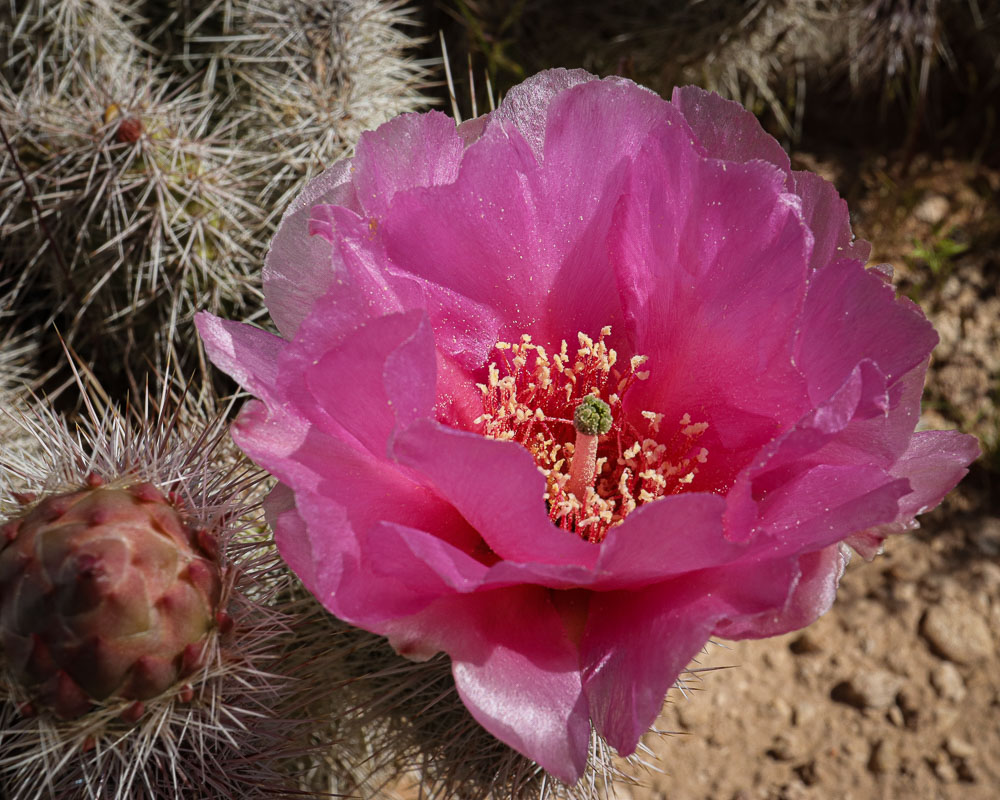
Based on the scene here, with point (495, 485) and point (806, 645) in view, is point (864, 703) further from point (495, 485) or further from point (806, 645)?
point (495, 485)

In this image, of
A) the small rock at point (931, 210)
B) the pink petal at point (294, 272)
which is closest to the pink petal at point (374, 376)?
the pink petal at point (294, 272)

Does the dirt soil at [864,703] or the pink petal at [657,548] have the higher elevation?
the pink petal at [657,548]

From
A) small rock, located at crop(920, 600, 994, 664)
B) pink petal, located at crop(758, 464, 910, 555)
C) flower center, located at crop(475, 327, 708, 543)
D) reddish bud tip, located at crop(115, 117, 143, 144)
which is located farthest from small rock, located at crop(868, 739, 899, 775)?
reddish bud tip, located at crop(115, 117, 143, 144)

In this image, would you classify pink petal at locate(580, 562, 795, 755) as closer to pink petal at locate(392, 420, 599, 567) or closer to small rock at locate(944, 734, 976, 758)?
pink petal at locate(392, 420, 599, 567)

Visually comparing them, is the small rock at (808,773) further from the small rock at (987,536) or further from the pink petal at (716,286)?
the pink petal at (716,286)

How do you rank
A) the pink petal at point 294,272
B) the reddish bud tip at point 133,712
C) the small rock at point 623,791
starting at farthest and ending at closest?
1. the small rock at point 623,791
2. the pink petal at point 294,272
3. the reddish bud tip at point 133,712

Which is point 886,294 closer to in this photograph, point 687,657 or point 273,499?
point 687,657
